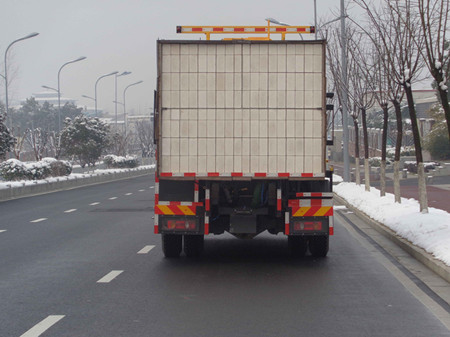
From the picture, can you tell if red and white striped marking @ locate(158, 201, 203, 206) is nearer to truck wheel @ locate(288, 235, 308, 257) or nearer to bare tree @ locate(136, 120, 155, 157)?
truck wheel @ locate(288, 235, 308, 257)

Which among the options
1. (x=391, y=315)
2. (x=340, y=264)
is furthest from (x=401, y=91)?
(x=391, y=315)

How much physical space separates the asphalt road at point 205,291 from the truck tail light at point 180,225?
575mm

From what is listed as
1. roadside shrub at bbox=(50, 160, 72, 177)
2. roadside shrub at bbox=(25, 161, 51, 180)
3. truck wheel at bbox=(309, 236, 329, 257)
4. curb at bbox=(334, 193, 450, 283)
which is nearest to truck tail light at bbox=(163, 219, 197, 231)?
truck wheel at bbox=(309, 236, 329, 257)

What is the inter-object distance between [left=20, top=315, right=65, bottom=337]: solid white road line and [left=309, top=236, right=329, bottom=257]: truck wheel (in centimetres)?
571

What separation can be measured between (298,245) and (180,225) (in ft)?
7.38

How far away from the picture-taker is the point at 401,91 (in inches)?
890

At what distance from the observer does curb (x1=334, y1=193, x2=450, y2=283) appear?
442 inches

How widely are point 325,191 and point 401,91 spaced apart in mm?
10809

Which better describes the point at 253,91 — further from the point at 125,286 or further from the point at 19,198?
the point at 19,198

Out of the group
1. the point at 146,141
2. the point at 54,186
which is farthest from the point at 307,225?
the point at 146,141

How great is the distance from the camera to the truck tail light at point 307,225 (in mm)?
12570

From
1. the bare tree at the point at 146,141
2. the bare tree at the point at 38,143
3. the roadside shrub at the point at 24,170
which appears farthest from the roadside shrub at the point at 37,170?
the bare tree at the point at 146,141

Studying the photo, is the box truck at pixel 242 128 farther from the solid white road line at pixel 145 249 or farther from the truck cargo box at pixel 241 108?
the solid white road line at pixel 145 249

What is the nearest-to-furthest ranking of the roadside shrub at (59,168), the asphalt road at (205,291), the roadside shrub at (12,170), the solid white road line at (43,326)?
the solid white road line at (43,326) → the asphalt road at (205,291) → the roadside shrub at (12,170) → the roadside shrub at (59,168)
